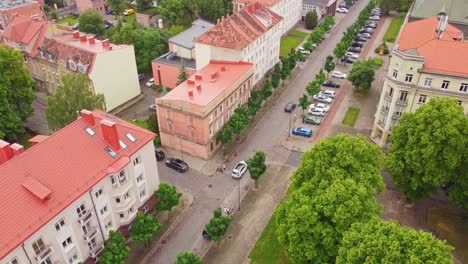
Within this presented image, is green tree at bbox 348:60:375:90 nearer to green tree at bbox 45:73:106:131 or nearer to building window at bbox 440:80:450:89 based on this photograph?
building window at bbox 440:80:450:89

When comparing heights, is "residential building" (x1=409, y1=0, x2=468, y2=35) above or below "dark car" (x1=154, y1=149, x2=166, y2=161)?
above

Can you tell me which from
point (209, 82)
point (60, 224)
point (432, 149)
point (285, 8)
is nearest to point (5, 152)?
point (60, 224)

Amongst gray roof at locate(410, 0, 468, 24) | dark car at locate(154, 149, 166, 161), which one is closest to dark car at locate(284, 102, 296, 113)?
dark car at locate(154, 149, 166, 161)

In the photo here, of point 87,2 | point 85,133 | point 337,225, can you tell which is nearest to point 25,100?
point 85,133

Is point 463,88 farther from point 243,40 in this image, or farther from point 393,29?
point 393,29

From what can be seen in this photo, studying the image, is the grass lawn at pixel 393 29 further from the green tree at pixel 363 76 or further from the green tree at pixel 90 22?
the green tree at pixel 90 22

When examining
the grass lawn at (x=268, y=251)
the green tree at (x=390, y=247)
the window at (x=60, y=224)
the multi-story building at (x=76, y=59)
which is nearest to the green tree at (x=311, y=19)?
the multi-story building at (x=76, y=59)
